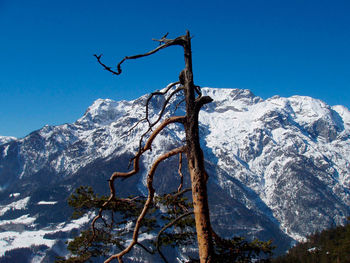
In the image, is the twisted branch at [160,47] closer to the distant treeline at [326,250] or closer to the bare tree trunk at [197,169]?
the bare tree trunk at [197,169]

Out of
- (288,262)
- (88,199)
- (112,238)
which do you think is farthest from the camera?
(288,262)

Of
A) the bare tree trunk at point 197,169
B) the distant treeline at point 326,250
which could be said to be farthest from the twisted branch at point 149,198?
the distant treeline at point 326,250

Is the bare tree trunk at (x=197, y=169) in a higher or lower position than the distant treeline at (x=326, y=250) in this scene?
lower

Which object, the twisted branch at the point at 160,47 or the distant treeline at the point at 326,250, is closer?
the twisted branch at the point at 160,47

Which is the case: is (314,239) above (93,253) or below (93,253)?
above

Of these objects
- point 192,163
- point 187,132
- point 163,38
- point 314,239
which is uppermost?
point 314,239

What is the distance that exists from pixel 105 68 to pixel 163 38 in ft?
4.31

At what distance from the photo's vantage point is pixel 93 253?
1330 cm

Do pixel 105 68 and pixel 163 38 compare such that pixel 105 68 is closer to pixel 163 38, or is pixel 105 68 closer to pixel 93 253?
pixel 163 38

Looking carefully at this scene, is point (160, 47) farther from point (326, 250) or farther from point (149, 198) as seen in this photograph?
point (326, 250)

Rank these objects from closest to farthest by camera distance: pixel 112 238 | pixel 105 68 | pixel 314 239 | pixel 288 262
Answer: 1. pixel 105 68
2. pixel 112 238
3. pixel 288 262
4. pixel 314 239

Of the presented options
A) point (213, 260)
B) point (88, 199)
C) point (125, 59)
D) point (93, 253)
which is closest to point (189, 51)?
point (125, 59)

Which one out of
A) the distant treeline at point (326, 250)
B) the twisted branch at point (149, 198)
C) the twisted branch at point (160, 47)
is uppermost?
the distant treeline at point (326, 250)

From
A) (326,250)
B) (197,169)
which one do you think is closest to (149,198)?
(197,169)
